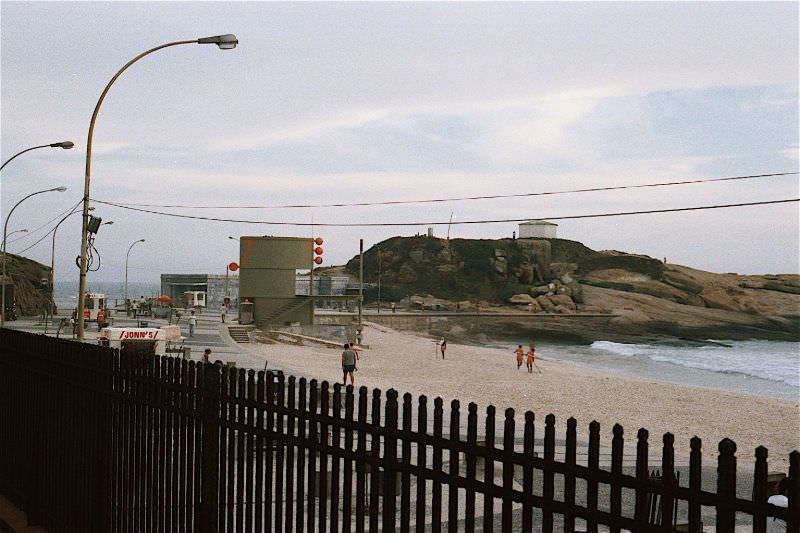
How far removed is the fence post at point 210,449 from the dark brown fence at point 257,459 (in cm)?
1

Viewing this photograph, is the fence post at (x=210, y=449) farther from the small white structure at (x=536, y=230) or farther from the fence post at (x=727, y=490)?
the small white structure at (x=536, y=230)

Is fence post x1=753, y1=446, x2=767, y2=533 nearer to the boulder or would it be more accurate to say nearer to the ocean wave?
the ocean wave

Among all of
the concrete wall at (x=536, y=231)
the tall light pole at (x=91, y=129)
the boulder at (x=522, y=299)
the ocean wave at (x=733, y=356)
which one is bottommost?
the ocean wave at (x=733, y=356)

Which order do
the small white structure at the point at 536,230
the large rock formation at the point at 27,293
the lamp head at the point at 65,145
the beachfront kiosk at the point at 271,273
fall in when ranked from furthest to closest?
the small white structure at the point at 536,230
the large rock formation at the point at 27,293
the beachfront kiosk at the point at 271,273
the lamp head at the point at 65,145

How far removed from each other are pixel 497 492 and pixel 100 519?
478 centimetres

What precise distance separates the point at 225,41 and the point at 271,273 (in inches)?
1877

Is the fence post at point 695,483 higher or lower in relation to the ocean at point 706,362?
higher

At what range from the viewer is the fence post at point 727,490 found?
9.34 ft

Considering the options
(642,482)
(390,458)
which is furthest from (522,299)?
(642,482)

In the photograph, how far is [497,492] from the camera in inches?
144

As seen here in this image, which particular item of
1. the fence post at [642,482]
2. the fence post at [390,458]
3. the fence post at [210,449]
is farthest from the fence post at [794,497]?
the fence post at [210,449]

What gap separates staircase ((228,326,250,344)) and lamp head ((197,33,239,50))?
3709 centimetres

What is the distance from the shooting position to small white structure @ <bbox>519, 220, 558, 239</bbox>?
182m

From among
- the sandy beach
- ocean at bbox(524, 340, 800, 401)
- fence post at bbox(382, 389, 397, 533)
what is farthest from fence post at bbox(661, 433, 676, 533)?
ocean at bbox(524, 340, 800, 401)
